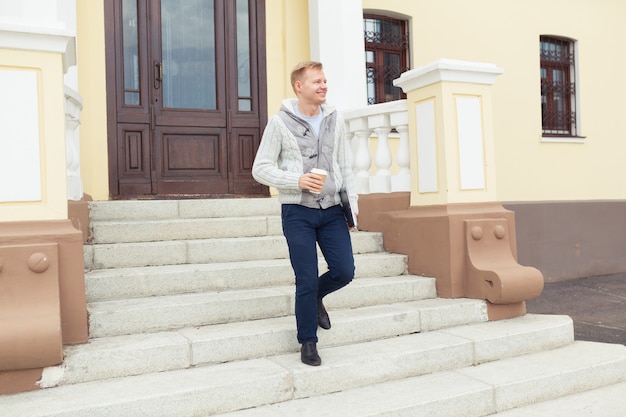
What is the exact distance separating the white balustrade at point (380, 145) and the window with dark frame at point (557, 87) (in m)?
4.74

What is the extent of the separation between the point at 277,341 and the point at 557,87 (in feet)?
25.4

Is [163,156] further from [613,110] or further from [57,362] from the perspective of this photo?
[613,110]

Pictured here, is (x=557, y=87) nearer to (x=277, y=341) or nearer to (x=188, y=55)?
(x=188, y=55)

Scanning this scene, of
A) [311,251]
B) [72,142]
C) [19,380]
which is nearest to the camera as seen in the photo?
[19,380]

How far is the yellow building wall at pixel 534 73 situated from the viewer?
8.41 meters

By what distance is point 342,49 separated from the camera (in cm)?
673

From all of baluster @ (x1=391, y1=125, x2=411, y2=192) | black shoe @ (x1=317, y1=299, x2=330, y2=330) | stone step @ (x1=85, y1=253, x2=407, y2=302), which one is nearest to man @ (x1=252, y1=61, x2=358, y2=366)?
black shoe @ (x1=317, y1=299, x2=330, y2=330)

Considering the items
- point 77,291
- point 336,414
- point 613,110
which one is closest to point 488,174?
point 336,414

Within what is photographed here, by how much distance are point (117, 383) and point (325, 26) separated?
4922mm

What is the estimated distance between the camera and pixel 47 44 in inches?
137

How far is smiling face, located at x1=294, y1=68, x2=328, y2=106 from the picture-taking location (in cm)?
343

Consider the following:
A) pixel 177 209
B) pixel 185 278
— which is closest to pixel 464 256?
pixel 185 278

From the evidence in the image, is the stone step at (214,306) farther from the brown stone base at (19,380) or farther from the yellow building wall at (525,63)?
the yellow building wall at (525,63)

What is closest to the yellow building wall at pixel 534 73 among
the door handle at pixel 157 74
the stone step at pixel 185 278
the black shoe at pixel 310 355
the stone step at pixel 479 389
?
the door handle at pixel 157 74
